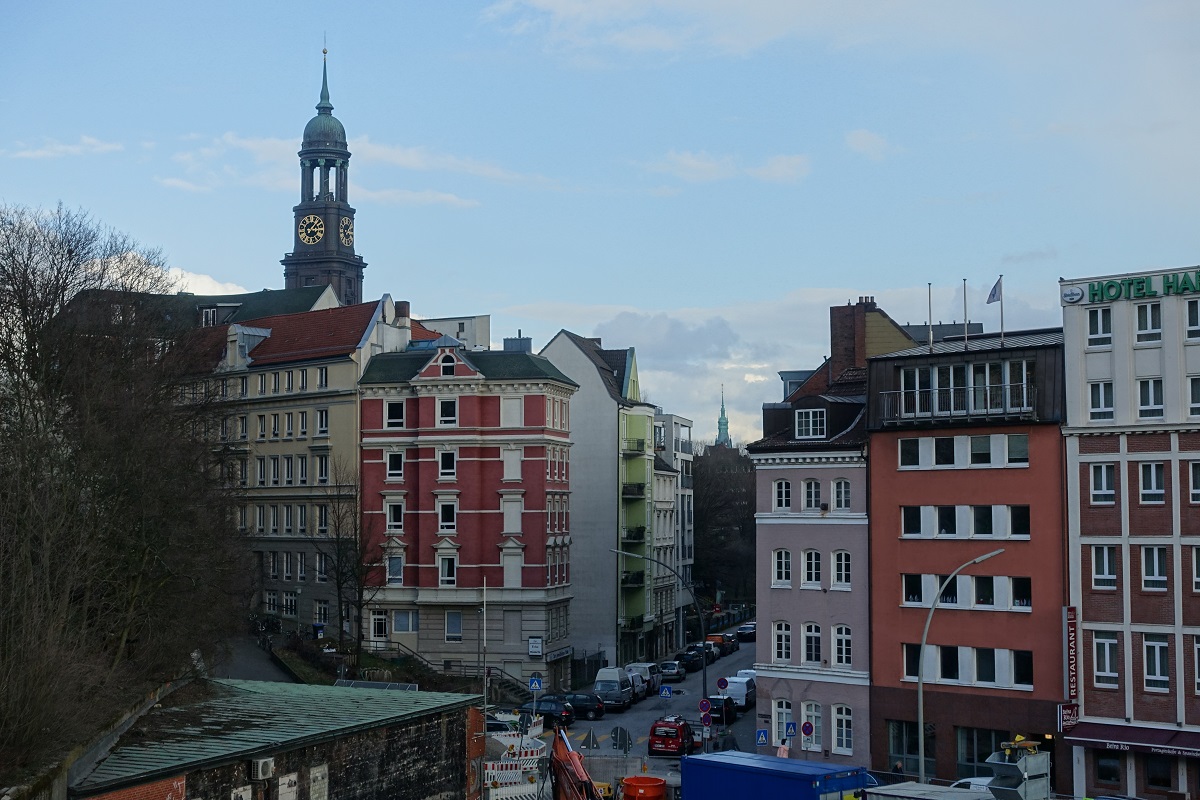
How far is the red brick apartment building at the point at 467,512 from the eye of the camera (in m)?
72.8

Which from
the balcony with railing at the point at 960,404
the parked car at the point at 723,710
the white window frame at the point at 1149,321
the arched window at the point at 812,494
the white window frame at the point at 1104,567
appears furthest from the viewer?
the parked car at the point at 723,710

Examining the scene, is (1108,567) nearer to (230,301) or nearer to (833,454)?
(833,454)

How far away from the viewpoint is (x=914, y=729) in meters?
50.3

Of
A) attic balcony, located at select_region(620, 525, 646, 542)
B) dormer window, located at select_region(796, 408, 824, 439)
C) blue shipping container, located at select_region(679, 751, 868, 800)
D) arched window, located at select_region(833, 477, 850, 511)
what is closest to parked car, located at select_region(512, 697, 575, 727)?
arched window, located at select_region(833, 477, 850, 511)

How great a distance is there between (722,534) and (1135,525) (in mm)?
84257

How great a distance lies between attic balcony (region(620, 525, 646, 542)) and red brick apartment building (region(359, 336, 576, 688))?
11.3 metres

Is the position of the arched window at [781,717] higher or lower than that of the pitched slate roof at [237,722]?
lower

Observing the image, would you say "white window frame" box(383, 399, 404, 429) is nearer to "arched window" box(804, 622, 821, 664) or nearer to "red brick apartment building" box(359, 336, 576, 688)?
"red brick apartment building" box(359, 336, 576, 688)

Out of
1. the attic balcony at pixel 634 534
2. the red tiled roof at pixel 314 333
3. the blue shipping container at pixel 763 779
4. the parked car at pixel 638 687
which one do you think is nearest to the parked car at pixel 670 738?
the parked car at pixel 638 687

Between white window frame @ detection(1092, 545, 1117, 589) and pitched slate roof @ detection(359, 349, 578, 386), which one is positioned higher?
pitched slate roof @ detection(359, 349, 578, 386)

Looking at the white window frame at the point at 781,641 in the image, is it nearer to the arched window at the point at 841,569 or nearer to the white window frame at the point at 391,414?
the arched window at the point at 841,569

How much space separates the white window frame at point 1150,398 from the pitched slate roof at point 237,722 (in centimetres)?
2466

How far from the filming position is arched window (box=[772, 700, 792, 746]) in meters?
53.5

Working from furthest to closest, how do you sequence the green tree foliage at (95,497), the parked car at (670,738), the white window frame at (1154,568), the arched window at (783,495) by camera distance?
the arched window at (783,495) < the parked car at (670,738) < the white window frame at (1154,568) < the green tree foliage at (95,497)
